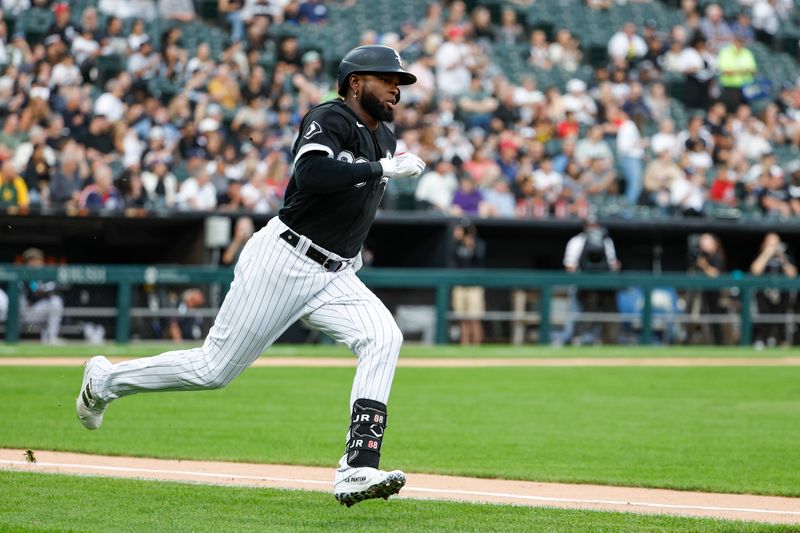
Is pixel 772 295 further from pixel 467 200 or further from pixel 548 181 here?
pixel 467 200

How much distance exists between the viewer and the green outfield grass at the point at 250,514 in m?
5.12

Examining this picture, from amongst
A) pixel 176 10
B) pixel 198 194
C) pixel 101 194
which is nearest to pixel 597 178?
pixel 198 194

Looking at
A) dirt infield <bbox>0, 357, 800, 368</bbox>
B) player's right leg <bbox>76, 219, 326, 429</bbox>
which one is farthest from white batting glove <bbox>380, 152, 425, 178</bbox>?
dirt infield <bbox>0, 357, 800, 368</bbox>

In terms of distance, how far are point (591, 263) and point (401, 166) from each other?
12.5 meters

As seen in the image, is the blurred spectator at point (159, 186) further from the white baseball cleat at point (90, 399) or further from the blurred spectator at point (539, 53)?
the white baseball cleat at point (90, 399)

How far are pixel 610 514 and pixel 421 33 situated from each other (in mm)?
15300

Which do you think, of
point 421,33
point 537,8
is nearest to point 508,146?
point 421,33

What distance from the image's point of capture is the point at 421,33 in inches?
799

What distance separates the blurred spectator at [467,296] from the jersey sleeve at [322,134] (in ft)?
38.3

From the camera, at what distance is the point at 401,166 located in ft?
17.8

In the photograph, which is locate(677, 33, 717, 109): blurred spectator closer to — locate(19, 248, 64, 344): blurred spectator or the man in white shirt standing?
the man in white shirt standing

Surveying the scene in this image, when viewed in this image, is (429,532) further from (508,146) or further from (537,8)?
(537,8)

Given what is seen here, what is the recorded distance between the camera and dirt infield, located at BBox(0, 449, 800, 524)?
20.2 feet

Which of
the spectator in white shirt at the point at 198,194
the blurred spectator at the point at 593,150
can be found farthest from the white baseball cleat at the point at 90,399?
the blurred spectator at the point at 593,150
